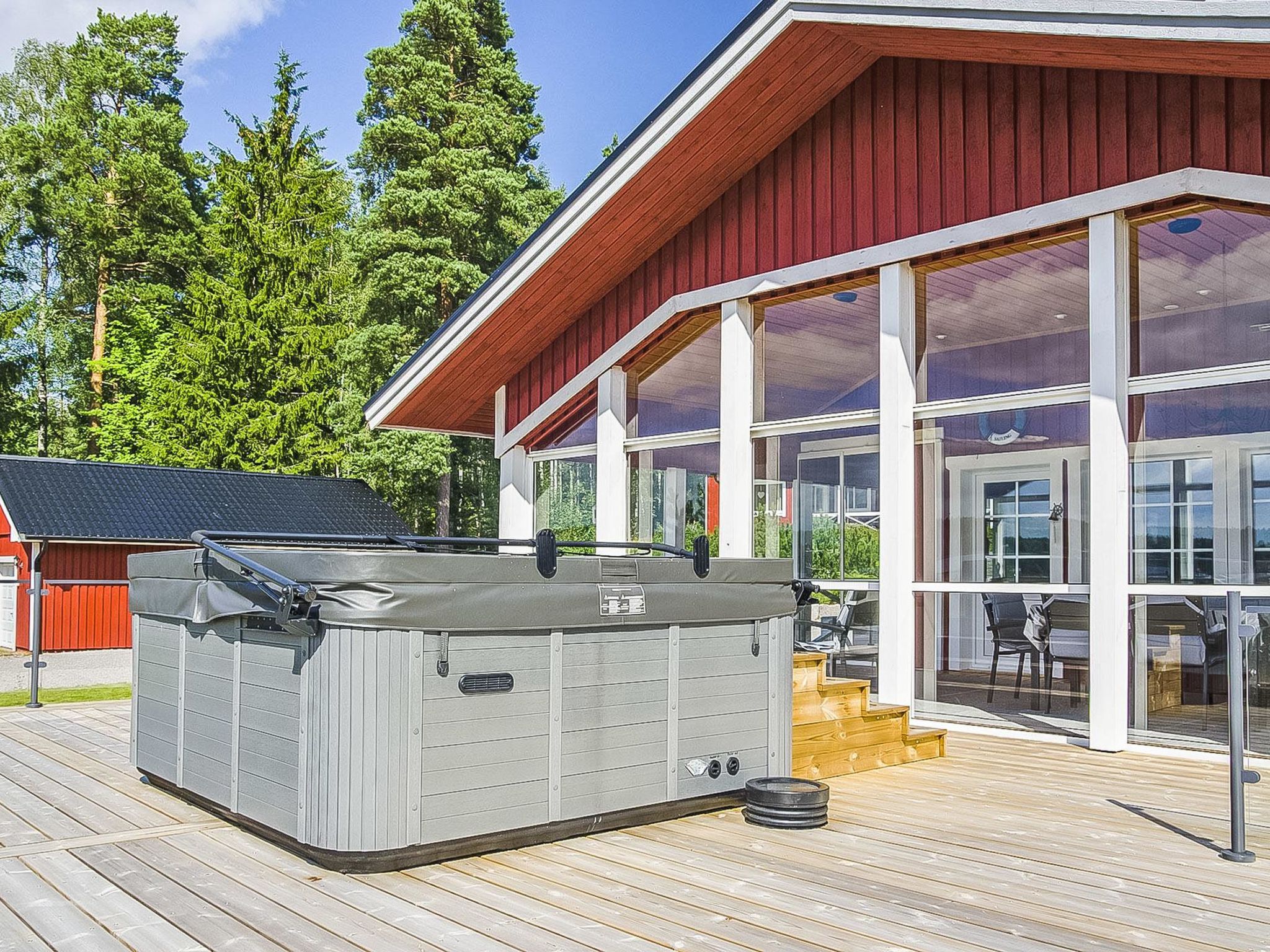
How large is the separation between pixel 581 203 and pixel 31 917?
6.56 metres

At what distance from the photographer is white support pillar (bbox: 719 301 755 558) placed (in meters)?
8.95

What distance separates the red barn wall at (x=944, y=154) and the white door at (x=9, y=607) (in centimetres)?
1512

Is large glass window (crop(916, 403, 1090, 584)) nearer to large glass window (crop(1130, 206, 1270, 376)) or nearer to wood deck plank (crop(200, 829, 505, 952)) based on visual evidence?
large glass window (crop(1130, 206, 1270, 376))

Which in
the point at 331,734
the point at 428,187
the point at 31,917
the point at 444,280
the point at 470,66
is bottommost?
the point at 31,917

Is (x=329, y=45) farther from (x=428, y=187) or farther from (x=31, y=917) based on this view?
(x=31, y=917)

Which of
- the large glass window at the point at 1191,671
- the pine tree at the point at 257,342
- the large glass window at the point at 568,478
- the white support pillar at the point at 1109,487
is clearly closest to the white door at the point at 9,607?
the pine tree at the point at 257,342

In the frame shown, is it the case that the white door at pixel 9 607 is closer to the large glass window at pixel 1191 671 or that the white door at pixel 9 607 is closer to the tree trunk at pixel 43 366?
the tree trunk at pixel 43 366

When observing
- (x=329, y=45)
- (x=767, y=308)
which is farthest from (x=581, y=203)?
(x=329, y=45)

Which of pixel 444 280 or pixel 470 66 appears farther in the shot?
pixel 470 66

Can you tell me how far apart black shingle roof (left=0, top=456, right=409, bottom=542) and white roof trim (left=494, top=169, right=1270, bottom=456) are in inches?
390

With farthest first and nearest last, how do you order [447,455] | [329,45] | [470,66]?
[329,45] → [470,66] → [447,455]

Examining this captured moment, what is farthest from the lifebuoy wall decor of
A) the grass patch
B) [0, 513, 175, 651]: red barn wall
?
[0, 513, 175, 651]: red barn wall

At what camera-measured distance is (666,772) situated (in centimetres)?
493

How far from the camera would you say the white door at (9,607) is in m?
19.8
